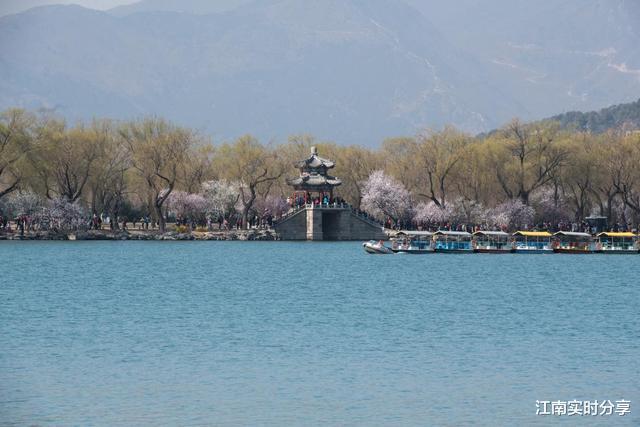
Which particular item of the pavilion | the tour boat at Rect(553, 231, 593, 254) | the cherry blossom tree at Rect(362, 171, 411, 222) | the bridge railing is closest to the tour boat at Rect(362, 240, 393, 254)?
the tour boat at Rect(553, 231, 593, 254)

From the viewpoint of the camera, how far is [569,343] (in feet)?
160

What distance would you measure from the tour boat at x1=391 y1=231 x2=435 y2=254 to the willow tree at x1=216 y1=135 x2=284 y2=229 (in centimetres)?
2387

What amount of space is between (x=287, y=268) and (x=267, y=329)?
127ft

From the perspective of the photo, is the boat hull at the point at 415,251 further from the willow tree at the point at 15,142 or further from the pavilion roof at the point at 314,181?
the willow tree at the point at 15,142

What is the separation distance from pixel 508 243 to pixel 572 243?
6.03m

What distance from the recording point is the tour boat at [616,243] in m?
116

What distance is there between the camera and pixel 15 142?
379ft

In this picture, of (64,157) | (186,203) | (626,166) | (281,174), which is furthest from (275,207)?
(626,166)

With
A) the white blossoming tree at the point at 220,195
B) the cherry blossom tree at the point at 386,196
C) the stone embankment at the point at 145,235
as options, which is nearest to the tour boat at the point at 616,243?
Result: the cherry blossom tree at the point at 386,196

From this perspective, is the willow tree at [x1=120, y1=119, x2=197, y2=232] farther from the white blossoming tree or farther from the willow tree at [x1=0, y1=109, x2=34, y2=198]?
the willow tree at [x1=0, y1=109, x2=34, y2=198]

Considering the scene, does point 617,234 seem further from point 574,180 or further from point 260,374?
point 260,374

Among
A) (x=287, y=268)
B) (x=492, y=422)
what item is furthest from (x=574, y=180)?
(x=492, y=422)

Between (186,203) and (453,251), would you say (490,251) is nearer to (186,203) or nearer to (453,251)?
(453,251)

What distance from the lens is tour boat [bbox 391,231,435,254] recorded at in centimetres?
11212
